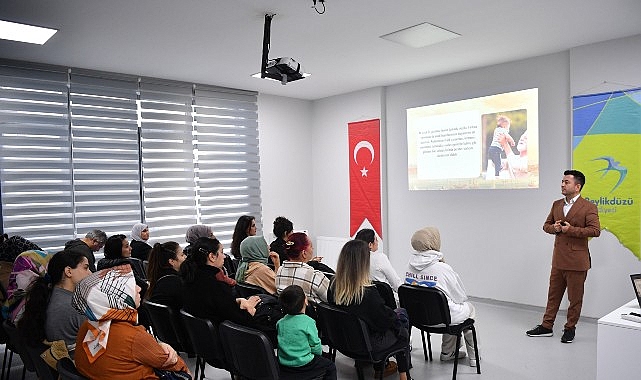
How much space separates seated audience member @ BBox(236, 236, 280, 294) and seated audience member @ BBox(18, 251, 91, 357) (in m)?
1.32

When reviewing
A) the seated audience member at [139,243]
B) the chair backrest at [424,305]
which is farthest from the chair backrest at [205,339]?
the seated audience member at [139,243]

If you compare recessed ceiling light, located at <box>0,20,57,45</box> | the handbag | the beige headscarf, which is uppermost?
recessed ceiling light, located at <box>0,20,57,45</box>

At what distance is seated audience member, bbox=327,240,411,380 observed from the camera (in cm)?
295

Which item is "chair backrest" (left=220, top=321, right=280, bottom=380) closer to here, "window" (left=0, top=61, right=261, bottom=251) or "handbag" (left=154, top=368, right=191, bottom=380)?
"handbag" (left=154, top=368, right=191, bottom=380)

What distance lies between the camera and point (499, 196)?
582cm

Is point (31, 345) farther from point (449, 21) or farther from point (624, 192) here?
point (624, 192)

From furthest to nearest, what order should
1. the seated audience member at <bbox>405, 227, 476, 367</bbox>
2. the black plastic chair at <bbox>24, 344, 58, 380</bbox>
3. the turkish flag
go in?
1. the turkish flag
2. the seated audience member at <bbox>405, 227, 476, 367</bbox>
3. the black plastic chair at <bbox>24, 344, 58, 380</bbox>

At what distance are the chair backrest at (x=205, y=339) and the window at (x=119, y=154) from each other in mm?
3227

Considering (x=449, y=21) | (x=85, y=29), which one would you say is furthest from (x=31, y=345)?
(x=449, y=21)

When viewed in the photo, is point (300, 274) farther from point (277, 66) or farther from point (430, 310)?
point (277, 66)

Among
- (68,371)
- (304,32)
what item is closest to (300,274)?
(68,371)

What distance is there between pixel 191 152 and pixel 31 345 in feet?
13.9

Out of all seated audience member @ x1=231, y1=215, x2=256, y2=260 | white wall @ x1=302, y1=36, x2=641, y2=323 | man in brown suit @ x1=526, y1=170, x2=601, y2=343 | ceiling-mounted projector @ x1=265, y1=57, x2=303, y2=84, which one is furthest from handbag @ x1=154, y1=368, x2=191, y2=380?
white wall @ x1=302, y1=36, x2=641, y2=323

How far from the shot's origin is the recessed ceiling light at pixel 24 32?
394 cm
